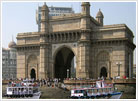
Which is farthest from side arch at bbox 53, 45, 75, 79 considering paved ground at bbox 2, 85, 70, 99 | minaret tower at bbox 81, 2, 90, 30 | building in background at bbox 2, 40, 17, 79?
building in background at bbox 2, 40, 17, 79

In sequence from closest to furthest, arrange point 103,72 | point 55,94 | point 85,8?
point 55,94, point 85,8, point 103,72

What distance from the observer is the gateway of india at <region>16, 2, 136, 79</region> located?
5572 centimetres

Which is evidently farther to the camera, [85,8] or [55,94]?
[85,8]

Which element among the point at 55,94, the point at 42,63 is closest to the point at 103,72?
the point at 42,63

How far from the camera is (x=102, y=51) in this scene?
57.2 meters

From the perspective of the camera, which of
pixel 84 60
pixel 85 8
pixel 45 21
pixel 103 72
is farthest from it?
pixel 45 21

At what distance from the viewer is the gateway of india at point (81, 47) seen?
5572cm

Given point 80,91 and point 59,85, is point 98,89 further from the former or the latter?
point 59,85

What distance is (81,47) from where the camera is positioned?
188ft

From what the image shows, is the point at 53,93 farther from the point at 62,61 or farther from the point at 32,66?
the point at 62,61

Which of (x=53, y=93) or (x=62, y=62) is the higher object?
(x=62, y=62)

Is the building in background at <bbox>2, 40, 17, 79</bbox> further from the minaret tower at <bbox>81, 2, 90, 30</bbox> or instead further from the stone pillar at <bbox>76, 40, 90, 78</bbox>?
the minaret tower at <bbox>81, 2, 90, 30</bbox>

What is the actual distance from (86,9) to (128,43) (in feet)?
33.3

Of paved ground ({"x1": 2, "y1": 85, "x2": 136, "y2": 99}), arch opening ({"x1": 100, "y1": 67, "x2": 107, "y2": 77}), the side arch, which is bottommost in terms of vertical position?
paved ground ({"x1": 2, "y1": 85, "x2": 136, "y2": 99})
